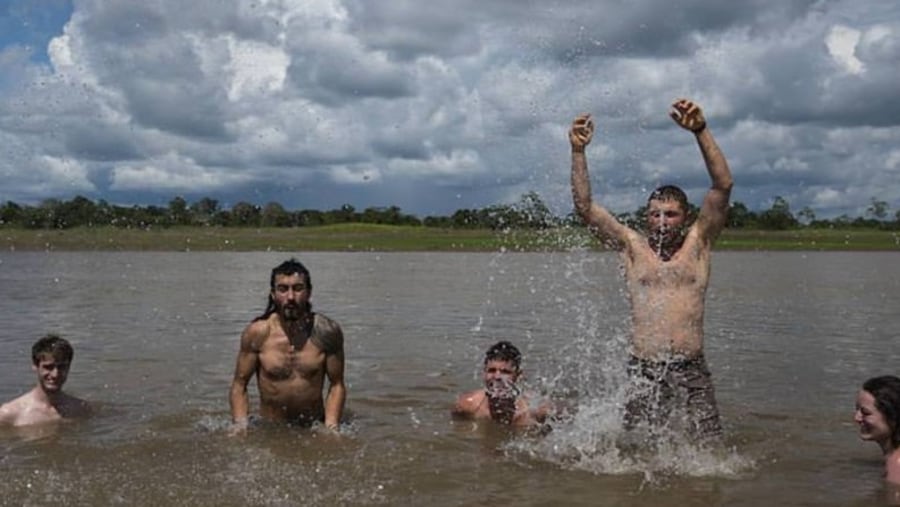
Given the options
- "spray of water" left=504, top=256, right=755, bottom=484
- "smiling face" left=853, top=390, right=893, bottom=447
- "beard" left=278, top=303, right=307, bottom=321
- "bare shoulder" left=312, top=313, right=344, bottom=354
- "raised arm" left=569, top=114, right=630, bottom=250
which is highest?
"raised arm" left=569, top=114, right=630, bottom=250

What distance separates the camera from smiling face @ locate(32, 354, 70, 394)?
902cm

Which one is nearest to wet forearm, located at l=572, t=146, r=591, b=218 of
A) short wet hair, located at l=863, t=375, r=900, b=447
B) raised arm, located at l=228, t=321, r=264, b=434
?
short wet hair, located at l=863, t=375, r=900, b=447

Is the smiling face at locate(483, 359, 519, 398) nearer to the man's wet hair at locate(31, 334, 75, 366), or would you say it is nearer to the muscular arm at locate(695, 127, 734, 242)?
the muscular arm at locate(695, 127, 734, 242)

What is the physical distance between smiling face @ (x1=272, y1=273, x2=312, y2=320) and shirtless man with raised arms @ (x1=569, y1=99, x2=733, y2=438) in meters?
2.43

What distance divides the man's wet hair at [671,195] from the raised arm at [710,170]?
0.15 meters

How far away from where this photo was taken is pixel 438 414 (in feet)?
33.9

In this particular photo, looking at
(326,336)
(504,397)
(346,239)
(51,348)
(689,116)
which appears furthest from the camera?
(346,239)

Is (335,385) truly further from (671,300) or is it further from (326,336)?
(671,300)

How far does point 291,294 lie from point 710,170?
352 centimetres

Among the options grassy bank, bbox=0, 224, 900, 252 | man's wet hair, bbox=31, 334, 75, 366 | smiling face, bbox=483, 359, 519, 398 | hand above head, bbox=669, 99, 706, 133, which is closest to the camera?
hand above head, bbox=669, 99, 706, 133

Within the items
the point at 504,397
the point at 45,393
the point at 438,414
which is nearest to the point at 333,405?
the point at 504,397

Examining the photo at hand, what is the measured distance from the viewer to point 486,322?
19906 millimetres

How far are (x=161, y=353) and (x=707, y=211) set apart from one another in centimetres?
1061

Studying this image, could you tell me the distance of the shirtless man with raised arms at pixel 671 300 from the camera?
7.19 meters
